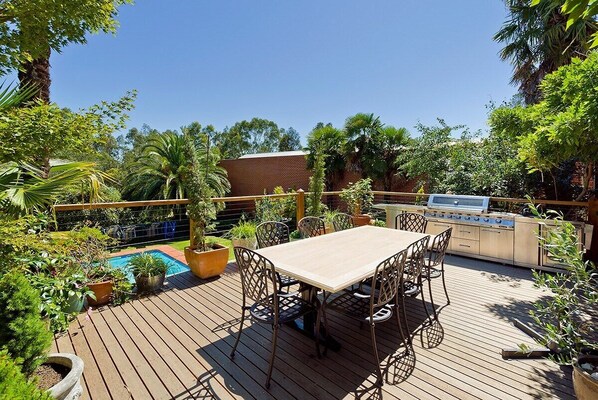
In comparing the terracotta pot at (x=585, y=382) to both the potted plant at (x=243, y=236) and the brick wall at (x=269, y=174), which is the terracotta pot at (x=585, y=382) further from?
the brick wall at (x=269, y=174)

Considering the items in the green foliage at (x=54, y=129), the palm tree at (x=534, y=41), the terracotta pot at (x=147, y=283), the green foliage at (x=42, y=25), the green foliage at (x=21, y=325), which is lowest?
the terracotta pot at (x=147, y=283)

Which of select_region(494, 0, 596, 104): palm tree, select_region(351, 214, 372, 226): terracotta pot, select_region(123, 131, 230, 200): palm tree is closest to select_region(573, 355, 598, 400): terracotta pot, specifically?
select_region(351, 214, 372, 226): terracotta pot

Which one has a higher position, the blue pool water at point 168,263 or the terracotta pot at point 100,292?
the terracotta pot at point 100,292

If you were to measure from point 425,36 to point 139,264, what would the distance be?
826 centimetres

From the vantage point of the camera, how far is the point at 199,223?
418cm

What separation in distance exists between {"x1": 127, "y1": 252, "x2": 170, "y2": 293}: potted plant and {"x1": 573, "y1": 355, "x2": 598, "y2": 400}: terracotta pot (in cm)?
406

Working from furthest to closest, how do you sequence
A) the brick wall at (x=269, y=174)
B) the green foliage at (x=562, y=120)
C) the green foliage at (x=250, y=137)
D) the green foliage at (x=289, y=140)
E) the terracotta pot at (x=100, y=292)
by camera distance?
the green foliage at (x=289, y=140) → the green foliage at (x=250, y=137) → the brick wall at (x=269, y=174) → the terracotta pot at (x=100, y=292) → the green foliage at (x=562, y=120)

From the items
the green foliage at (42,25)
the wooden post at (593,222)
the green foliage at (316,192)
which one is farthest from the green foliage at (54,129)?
the wooden post at (593,222)

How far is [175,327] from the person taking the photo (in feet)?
9.55

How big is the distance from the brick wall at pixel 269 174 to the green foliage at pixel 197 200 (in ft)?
27.3

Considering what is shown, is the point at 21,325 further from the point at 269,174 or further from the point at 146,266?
the point at 269,174

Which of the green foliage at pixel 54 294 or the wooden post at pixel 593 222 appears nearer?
the green foliage at pixel 54 294

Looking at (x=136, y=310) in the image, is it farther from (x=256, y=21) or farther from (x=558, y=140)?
(x=256, y=21)

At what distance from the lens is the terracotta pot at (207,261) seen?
4133 millimetres
